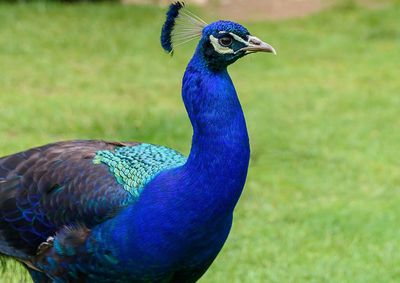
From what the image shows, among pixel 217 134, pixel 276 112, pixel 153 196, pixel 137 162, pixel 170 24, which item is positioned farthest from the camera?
pixel 276 112

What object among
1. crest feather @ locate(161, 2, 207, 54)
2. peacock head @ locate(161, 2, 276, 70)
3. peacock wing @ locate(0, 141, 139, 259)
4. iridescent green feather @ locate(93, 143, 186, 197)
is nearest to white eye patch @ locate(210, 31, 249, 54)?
peacock head @ locate(161, 2, 276, 70)

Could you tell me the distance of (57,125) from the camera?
7.27 metres

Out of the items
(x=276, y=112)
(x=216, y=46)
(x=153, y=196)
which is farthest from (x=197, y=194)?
(x=276, y=112)

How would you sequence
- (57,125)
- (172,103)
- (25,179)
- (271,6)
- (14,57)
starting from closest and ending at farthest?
(25,179), (57,125), (172,103), (14,57), (271,6)

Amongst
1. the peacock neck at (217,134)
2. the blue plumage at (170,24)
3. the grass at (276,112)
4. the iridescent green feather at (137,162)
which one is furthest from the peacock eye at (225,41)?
the grass at (276,112)

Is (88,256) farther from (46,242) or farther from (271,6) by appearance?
(271,6)

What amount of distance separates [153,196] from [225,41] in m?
0.68

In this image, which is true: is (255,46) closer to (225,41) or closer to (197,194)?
(225,41)

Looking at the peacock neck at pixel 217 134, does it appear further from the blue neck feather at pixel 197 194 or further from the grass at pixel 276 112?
the grass at pixel 276 112

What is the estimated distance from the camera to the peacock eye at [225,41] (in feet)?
11.3

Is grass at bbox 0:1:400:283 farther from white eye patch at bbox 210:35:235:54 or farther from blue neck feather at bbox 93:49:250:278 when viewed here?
white eye patch at bbox 210:35:235:54

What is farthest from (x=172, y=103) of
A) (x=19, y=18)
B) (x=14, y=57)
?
(x=19, y=18)

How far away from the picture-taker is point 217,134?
3400 mm

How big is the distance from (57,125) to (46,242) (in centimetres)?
356
